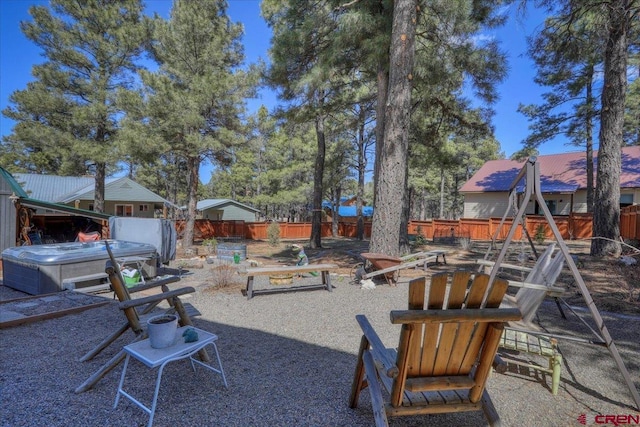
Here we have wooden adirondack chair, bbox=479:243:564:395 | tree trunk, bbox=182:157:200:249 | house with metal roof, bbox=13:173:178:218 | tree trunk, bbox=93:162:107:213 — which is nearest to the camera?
wooden adirondack chair, bbox=479:243:564:395

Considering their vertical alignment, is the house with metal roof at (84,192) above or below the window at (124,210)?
above

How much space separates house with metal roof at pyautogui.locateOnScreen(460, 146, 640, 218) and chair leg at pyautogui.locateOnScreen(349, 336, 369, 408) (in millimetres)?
17516

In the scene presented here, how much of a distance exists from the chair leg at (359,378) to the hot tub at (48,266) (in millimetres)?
5792

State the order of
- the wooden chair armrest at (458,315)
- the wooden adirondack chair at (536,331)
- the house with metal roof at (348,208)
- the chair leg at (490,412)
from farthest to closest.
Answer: the house with metal roof at (348,208) → the wooden adirondack chair at (536,331) → the chair leg at (490,412) → the wooden chair armrest at (458,315)

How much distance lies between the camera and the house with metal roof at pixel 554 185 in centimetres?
1629

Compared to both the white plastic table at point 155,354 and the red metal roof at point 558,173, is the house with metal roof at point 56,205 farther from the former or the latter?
the red metal roof at point 558,173

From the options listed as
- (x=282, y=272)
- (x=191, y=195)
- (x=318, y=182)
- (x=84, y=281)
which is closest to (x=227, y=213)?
(x=191, y=195)

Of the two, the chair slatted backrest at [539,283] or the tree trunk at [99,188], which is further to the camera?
the tree trunk at [99,188]

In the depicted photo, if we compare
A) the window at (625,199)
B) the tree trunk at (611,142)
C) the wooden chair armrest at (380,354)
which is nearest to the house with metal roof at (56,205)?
the wooden chair armrest at (380,354)

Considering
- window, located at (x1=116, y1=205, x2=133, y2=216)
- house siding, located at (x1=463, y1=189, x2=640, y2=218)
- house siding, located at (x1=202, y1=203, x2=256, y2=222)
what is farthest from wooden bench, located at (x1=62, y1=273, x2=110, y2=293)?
house siding, located at (x1=202, y1=203, x2=256, y2=222)

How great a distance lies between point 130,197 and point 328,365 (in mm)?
19715

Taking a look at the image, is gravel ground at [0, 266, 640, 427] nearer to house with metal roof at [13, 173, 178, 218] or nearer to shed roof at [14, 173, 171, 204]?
house with metal roof at [13, 173, 178, 218]

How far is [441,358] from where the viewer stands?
5.57 ft

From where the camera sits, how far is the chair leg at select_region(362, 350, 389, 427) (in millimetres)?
1648
